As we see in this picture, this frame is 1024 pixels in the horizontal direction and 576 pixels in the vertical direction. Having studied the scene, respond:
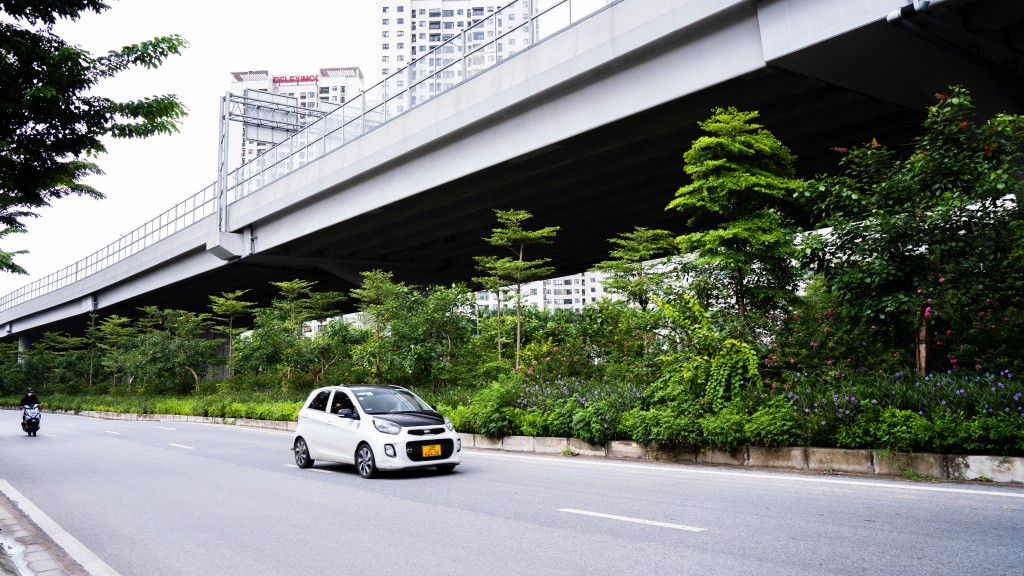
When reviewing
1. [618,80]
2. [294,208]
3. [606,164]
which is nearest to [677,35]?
[618,80]

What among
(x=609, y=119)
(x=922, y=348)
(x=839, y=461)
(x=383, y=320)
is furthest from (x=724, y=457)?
(x=383, y=320)

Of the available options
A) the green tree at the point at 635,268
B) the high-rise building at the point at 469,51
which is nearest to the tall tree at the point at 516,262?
the green tree at the point at 635,268

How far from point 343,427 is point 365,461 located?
2.81 feet

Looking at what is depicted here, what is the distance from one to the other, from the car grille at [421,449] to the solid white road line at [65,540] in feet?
14.8

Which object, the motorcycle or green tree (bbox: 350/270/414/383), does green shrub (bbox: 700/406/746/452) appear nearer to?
green tree (bbox: 350/270/414/383)

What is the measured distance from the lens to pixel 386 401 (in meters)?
11.7

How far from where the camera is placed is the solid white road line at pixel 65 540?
594cm

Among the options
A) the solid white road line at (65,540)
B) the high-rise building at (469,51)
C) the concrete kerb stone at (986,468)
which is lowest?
the solid white road line at (65,540)

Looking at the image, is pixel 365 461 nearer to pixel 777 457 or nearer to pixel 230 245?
pixel 777 457

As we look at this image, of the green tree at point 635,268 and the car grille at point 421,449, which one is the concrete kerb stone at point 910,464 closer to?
the car grille at point 421,449

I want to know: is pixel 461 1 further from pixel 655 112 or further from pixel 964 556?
pixel 964 556

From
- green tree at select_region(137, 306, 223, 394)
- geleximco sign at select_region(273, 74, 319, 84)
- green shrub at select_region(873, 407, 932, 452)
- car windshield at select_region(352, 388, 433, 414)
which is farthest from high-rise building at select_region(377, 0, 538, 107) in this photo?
geleximco sign at select_region(273, 74, 319, 84)

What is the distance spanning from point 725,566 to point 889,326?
287 inches

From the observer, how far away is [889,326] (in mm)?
10961
